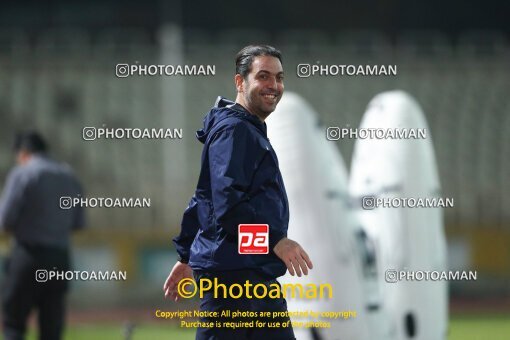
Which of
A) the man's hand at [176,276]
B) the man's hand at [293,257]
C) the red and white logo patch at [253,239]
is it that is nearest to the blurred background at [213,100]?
the man's hand at [176,276]

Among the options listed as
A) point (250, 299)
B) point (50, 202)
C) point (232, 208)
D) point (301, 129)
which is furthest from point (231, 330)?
point (50, 202)

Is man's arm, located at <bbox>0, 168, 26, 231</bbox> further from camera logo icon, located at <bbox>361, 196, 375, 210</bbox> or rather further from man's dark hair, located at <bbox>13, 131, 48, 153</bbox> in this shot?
camera logo icon, located at <bbox>361, 196, 375, 210</bbox>

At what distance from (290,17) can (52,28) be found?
342 cm

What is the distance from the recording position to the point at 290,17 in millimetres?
16250

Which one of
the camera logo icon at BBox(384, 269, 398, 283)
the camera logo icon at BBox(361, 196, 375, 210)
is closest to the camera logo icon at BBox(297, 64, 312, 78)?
the camera logo icon at BBox(361, 196, 375, 210)

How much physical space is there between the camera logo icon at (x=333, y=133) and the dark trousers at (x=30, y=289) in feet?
5.84

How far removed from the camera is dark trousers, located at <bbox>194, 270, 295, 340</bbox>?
3.20 m

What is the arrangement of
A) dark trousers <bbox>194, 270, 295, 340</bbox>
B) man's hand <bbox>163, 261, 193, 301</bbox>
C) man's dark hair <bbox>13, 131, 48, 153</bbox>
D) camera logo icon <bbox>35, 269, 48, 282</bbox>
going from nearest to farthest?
dark trousers <bbox>194, 270, 295, 340</bbox> < man's hand <bbox>163, 261, 193, 301</bbox> < camera logo icon <bbox>35, 269, 48, 282</bbox> < man's dark hair <bbox>13, 131, 48, 153</bbox>

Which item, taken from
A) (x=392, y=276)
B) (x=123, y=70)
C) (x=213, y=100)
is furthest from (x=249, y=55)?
(x=213, y=100)

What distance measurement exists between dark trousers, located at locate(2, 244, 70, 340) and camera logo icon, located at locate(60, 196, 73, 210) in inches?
9.0

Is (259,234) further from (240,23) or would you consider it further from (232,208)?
(240,23)

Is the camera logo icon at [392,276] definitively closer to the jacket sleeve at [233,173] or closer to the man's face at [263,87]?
the man's face at [263,87]

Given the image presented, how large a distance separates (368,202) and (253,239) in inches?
63.4

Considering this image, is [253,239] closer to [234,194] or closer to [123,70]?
[234,194]
